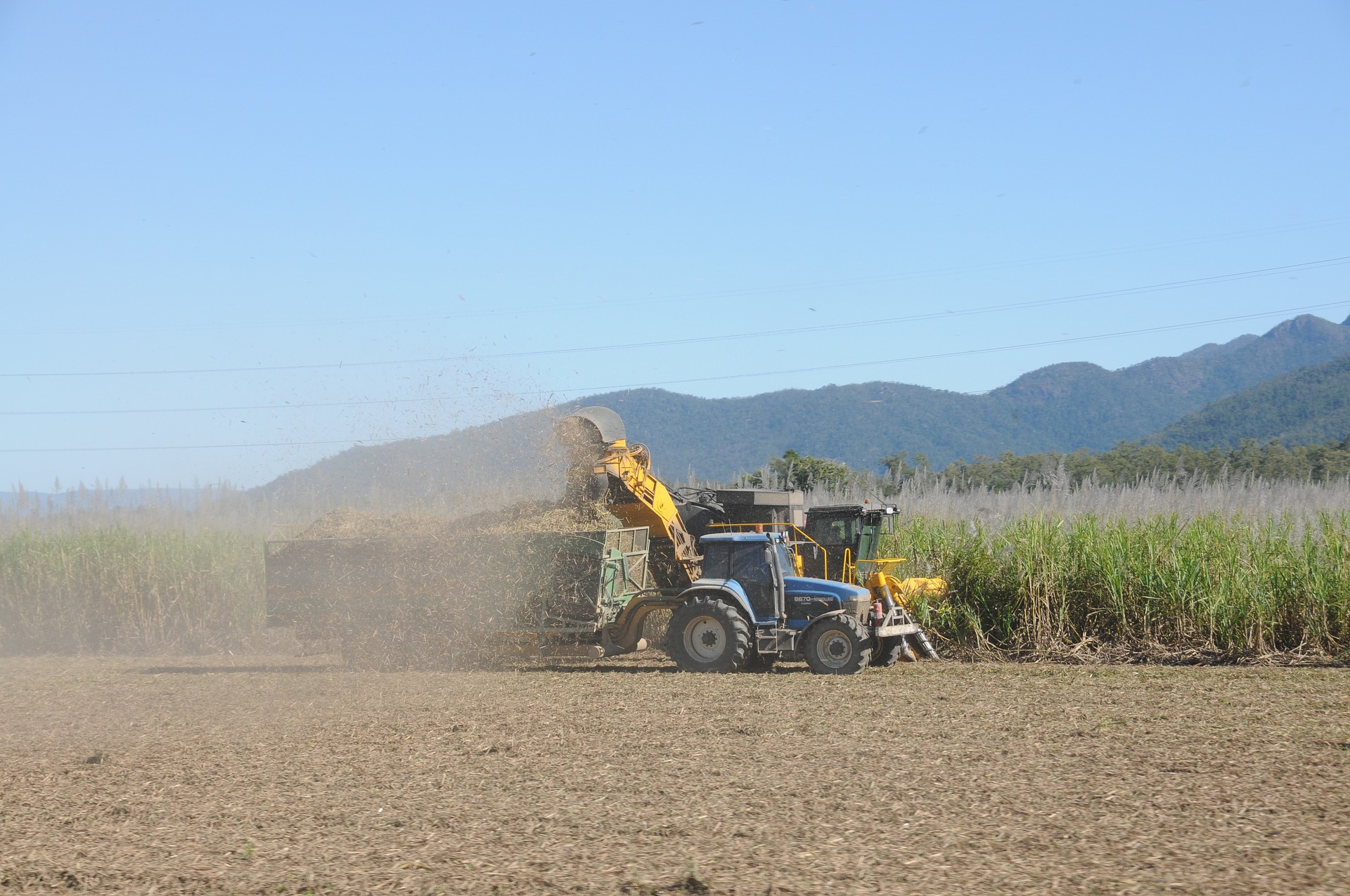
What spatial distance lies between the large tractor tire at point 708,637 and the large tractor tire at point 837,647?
77cm

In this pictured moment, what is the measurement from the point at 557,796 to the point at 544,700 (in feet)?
13.9

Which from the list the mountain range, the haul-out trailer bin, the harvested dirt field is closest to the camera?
the harvested dirt field

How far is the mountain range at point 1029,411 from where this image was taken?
73.5 meters

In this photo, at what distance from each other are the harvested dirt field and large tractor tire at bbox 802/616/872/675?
728 mm

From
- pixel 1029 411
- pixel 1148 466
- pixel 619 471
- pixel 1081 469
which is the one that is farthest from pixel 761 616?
pixel 1029 411

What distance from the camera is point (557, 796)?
728 centimetres

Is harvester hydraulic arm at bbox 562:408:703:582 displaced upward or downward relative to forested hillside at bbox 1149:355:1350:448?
downward

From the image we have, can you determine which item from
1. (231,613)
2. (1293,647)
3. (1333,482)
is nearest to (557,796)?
(1293,647)

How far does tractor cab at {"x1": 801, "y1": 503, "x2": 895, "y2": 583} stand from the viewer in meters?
15.6

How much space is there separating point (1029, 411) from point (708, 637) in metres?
113

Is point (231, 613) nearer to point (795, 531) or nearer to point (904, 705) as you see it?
point (795, 531)

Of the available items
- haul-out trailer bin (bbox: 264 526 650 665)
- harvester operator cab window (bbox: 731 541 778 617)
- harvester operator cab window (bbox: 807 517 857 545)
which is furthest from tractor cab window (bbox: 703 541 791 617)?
harvester operator cab window (bbox: 807 517 857 545)

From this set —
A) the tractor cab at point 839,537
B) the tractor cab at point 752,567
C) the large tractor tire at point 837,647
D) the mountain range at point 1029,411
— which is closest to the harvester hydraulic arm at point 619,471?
the tractor cab at point 752,567

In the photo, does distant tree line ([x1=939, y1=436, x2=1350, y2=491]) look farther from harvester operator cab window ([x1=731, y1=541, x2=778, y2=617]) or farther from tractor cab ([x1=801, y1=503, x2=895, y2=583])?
harvester operator cab window ([x1=731, y1=541, x2=778, y2=617])
